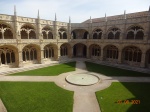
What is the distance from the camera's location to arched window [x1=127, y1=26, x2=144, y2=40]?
28.7m

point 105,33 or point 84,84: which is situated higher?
point 105,33

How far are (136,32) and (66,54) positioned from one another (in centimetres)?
2020

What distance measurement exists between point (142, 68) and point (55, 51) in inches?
867

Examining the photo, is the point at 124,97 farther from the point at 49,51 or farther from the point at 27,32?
the point at 27,32

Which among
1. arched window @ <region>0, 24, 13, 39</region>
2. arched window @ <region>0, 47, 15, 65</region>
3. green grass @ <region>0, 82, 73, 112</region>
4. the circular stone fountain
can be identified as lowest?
green grass @ <region>0, 82, 73, 112</region>

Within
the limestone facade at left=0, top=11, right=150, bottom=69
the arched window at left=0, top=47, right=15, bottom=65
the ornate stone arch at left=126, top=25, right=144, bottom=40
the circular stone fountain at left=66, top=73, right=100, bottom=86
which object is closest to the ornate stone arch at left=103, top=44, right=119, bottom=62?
the limestone facade at left=0, top=11, right=150, bottom=69

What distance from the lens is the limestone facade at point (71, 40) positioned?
27.4m

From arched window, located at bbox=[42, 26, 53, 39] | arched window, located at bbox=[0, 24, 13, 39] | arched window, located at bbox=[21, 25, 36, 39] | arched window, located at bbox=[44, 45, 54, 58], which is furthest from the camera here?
arched window, located at bbox=[44, 45, 54, 58]

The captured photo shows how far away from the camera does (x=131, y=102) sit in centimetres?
1440

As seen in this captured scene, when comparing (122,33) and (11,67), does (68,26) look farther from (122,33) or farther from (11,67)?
(11,67)

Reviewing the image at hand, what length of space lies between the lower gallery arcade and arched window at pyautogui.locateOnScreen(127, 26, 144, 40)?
2532 millimetres

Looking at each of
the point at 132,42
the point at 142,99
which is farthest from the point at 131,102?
the point at 132,42

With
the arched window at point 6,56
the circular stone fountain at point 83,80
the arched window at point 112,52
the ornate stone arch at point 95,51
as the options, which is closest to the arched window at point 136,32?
the arched window at point 112,52

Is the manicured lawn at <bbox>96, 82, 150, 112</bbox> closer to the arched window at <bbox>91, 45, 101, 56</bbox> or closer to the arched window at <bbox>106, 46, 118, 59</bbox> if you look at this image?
the arched window at <bbox>106, 46, 118, 59</bbox>
